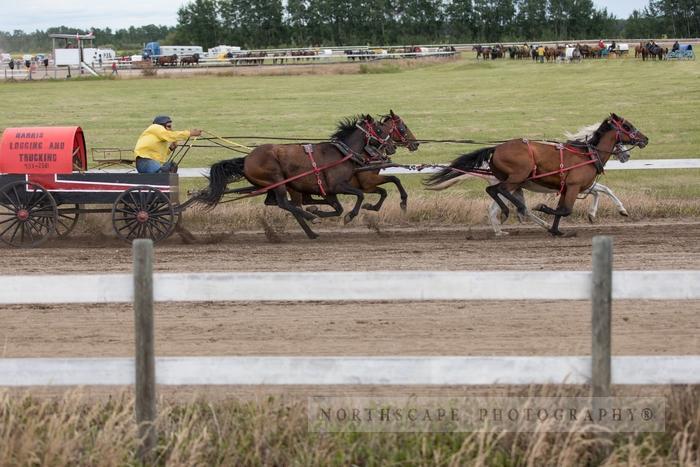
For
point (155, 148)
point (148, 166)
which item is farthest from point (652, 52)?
point (148, 166)

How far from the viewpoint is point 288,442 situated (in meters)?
4.55

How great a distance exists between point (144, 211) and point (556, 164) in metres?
5.00

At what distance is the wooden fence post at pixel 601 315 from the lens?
432 cm

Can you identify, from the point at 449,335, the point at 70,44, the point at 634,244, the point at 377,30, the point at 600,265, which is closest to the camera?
→ the point at 600,265

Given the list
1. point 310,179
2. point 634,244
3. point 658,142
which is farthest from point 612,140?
point 658,142

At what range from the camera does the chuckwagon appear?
1186 centimetres

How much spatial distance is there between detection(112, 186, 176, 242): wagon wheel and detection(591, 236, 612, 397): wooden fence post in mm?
8160

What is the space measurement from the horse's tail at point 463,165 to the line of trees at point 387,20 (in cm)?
9808

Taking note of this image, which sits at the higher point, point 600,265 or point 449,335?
point 600,265

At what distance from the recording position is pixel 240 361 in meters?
4.47

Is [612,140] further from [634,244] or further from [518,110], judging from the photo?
[518,110]

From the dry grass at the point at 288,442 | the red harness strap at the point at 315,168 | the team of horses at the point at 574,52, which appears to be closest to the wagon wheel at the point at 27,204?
the red harness strap at the point at 315,168

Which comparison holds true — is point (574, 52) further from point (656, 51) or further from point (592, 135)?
point (592, 135)

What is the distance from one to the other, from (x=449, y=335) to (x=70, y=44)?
69.7 m
